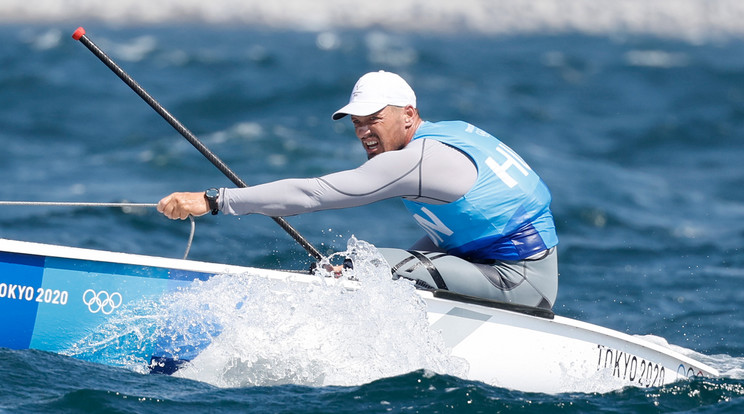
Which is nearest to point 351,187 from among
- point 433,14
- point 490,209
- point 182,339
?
point 490,209

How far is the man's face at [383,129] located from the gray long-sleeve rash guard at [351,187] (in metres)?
0.22

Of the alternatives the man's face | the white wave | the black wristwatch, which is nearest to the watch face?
the black wristwatch

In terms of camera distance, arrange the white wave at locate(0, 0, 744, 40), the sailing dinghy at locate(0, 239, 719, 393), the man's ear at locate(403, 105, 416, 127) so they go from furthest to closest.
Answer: the white wave at locate(0, 0, 744, 40), the man's ear at locate(403, 105, 416, 127), the sailing dinghy at locate(0, 239, 719, 393)

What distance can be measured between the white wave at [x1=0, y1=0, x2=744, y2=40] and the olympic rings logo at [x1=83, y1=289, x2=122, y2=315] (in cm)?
3346

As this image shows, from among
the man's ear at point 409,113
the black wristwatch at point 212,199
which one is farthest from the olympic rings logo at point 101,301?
the man's ear at point 409,113

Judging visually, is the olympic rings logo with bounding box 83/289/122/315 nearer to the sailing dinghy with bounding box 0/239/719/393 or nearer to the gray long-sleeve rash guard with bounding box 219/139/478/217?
the sailing dinghy with bounding box 0/239/719/393

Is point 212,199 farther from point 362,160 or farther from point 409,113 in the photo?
point 362,160

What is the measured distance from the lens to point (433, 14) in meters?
40.2

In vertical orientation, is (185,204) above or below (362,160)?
below

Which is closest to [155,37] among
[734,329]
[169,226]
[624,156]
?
[624,156]

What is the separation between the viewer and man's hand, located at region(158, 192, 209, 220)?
3.88 meters

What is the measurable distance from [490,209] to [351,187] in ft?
2.03

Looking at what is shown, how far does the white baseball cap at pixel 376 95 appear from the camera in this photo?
13.5ft

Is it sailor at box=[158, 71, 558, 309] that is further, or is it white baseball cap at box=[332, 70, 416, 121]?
white baseball cap at box=[332, 70, 416, 121]
